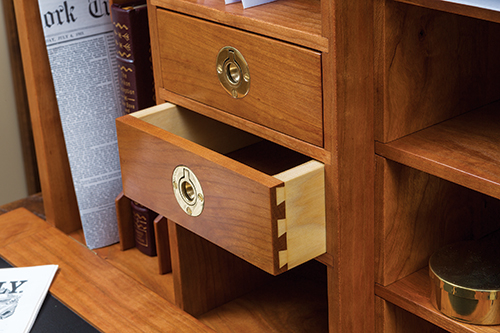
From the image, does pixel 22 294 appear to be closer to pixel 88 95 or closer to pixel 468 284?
pixel 88 95

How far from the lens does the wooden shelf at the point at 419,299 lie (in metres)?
0.70

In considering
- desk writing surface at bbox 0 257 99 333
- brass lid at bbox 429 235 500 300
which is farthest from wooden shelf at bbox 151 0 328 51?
desk writing surface at bbox 0 257 99 333

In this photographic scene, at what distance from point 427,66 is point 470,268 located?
225 millimetres

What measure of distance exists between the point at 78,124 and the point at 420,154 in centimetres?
61

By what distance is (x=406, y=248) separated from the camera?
0.77m

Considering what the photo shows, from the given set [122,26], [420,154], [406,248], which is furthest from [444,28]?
[122,26]

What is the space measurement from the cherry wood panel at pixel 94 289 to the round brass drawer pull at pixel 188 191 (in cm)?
13

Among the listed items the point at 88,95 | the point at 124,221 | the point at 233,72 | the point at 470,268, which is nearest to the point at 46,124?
the point at 88,95

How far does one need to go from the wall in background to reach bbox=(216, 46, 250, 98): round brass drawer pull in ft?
2.20

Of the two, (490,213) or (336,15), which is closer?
(336,15)

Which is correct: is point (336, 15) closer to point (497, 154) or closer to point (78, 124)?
point (497, 154)

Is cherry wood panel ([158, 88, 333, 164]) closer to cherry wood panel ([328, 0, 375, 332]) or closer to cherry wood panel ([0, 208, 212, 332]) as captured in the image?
cherry wood panel ([328, 0, 375, 332])

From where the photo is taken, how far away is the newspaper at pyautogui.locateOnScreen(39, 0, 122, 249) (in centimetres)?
102

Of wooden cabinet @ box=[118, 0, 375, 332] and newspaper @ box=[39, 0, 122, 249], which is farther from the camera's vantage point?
newspaper @ box=[39, 0, 122, 249]
